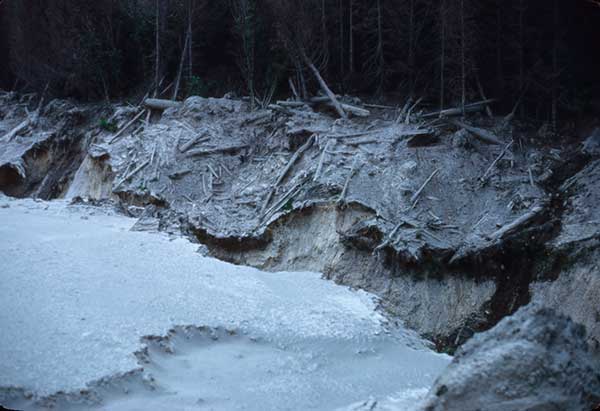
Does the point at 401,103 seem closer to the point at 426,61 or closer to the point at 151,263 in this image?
the point at 426,61

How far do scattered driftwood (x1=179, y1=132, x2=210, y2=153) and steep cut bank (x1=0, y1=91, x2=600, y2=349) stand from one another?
35 millimetres

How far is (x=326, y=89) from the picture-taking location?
12477mm

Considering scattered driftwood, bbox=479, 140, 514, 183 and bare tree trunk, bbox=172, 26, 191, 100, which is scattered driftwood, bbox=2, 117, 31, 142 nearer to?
bare tree trunk, bbox=172, 26, 191, 100

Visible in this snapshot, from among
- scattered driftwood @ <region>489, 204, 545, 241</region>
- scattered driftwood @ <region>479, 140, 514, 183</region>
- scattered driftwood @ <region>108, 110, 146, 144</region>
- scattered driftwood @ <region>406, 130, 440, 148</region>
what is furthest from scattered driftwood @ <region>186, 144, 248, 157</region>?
scattered driftwood @ <region>489, 204, 545, 241</region>

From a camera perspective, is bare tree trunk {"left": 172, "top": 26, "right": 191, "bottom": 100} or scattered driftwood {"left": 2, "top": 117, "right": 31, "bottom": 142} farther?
scattered driftwood {"left": 2, "top": 117, "right": 31, "bottom": 142}

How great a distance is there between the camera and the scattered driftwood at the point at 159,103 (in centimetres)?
1419

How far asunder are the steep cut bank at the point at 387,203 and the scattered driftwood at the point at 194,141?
0.03 metres

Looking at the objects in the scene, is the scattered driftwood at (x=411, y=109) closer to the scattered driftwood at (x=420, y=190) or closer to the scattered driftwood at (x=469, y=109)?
the scattered driftwood at (x=469, y=109)

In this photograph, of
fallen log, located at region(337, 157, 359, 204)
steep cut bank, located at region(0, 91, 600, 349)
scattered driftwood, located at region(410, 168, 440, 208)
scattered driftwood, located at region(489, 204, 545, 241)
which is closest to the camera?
steep cut bank, located at region(0, 91, 600, 349)

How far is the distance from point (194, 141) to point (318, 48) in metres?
3.65

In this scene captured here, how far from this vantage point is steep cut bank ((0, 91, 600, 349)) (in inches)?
335

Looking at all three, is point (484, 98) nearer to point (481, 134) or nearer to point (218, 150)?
point (481, 134)

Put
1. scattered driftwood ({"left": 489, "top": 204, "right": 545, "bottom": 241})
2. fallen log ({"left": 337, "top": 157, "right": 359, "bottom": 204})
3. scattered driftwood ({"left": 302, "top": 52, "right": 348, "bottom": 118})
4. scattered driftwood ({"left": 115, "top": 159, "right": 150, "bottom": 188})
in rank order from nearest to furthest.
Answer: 1. scattered driftwood ({"left": 489, "top": 204, "right": 545, "bottom": 241})
2. fallen log ({"left": 337, "top": 157, "right": 359, "bottom": 204})
3. scattered driftwood ({"left": 302, "top": 52, "right": 348, "bottom": 118})
4. scattered driftwood ({"left": 115, "top": 159, "right": 150, "bottom": 188})

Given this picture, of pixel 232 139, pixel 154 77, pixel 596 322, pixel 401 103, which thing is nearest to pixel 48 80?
pixel 154 77
